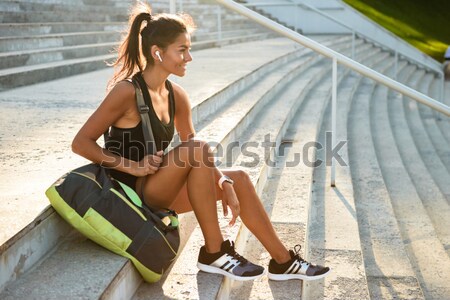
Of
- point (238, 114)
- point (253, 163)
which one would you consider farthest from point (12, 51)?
point (253, 163)

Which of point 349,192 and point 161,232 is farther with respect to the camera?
point 349,192

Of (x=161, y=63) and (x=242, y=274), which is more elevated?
(x=161, y=63)

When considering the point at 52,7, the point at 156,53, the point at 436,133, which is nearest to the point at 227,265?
the point at 156,53

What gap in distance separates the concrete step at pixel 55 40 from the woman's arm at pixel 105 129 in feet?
11.1

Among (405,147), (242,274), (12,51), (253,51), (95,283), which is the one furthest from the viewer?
(253,51)

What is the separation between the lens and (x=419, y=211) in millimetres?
4340

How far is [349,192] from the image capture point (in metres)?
4.03

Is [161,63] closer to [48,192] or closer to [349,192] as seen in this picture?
[48,192]

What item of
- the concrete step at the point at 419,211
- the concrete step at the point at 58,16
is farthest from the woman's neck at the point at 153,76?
the concrete step at the point at 58,16

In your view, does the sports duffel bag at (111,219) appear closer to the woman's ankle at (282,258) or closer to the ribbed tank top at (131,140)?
the ribbed tank top at (131,140)

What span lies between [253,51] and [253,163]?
5214mm

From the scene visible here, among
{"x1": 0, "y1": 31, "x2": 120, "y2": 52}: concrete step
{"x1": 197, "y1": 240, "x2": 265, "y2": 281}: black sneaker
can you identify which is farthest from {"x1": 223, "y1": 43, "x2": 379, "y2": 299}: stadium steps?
{"x1": 0, "y1": 31, "x2": 120, "y2": 52}: concrete step

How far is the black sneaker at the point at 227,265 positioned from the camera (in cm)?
233

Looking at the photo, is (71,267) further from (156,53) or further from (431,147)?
(431,147)
